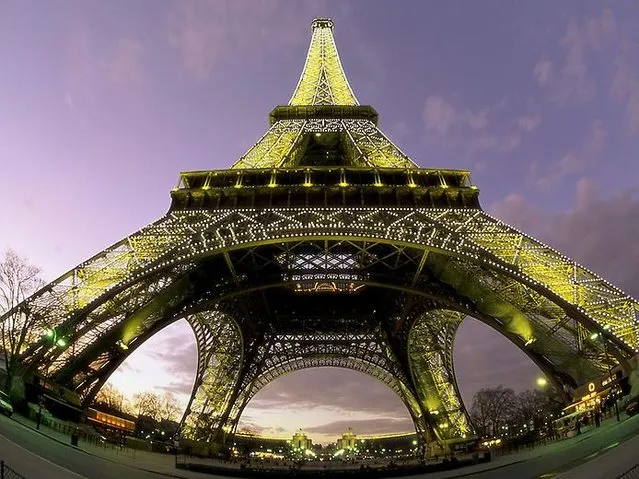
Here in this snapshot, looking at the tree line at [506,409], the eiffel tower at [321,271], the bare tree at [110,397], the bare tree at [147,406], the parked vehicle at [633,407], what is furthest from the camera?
the bare tree at [147,406]

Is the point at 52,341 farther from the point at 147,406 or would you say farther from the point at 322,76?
the point at 147,406

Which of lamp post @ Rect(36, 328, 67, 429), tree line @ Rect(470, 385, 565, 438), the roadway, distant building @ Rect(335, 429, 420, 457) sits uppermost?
lamp post @ Rect(36, 328, 67, 429)

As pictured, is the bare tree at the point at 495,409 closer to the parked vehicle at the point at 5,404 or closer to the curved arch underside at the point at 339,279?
the curved arch underside at the point at 339,279

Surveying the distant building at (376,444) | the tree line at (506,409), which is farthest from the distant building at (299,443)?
the tree line at (506,409)

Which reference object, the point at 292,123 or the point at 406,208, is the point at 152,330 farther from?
the point at 292,123

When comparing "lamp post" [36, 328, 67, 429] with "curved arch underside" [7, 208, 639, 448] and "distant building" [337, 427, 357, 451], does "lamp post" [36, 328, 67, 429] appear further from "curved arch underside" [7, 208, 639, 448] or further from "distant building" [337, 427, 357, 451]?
"distant building" [337, 427, 357, 451]

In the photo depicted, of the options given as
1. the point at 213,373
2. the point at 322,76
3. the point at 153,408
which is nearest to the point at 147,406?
the point at 153,408

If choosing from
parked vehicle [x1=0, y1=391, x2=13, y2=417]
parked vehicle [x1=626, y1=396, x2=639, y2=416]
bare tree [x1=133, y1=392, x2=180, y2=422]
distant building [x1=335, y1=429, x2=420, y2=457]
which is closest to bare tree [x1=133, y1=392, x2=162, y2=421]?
bare tree [x1=133, y1=392, x2=180, y2=422]
